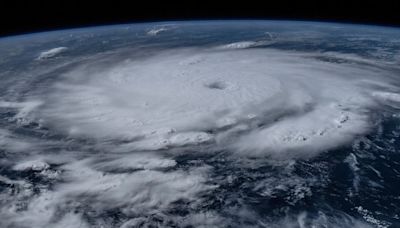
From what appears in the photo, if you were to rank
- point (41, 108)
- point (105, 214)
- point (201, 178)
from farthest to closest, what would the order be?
1. point (41, 108)
2. point (201, 178)
3. point (105, 214)

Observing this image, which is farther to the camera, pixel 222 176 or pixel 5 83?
pixel 5 83

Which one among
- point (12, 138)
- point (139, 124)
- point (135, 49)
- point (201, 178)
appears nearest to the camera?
point (201, 178)

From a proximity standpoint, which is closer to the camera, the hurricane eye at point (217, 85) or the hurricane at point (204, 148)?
the hurricane at point (204, 148)

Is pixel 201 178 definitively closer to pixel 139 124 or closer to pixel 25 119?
pixel 139 124

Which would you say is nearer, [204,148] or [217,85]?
[204,148]

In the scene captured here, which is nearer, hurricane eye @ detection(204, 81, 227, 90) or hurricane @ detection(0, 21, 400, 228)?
hurricane @ detection(0, 21, 400, 228)

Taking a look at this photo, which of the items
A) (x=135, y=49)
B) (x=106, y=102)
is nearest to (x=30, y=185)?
(x=106, y=102)

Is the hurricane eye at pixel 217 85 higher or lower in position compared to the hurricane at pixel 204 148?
higher

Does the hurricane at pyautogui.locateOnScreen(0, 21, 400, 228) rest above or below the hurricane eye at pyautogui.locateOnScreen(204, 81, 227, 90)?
below

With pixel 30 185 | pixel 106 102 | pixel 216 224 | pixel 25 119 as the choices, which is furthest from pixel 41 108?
pixel 216 224

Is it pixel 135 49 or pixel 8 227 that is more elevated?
pixel 135 49

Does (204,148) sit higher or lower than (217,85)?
lower
